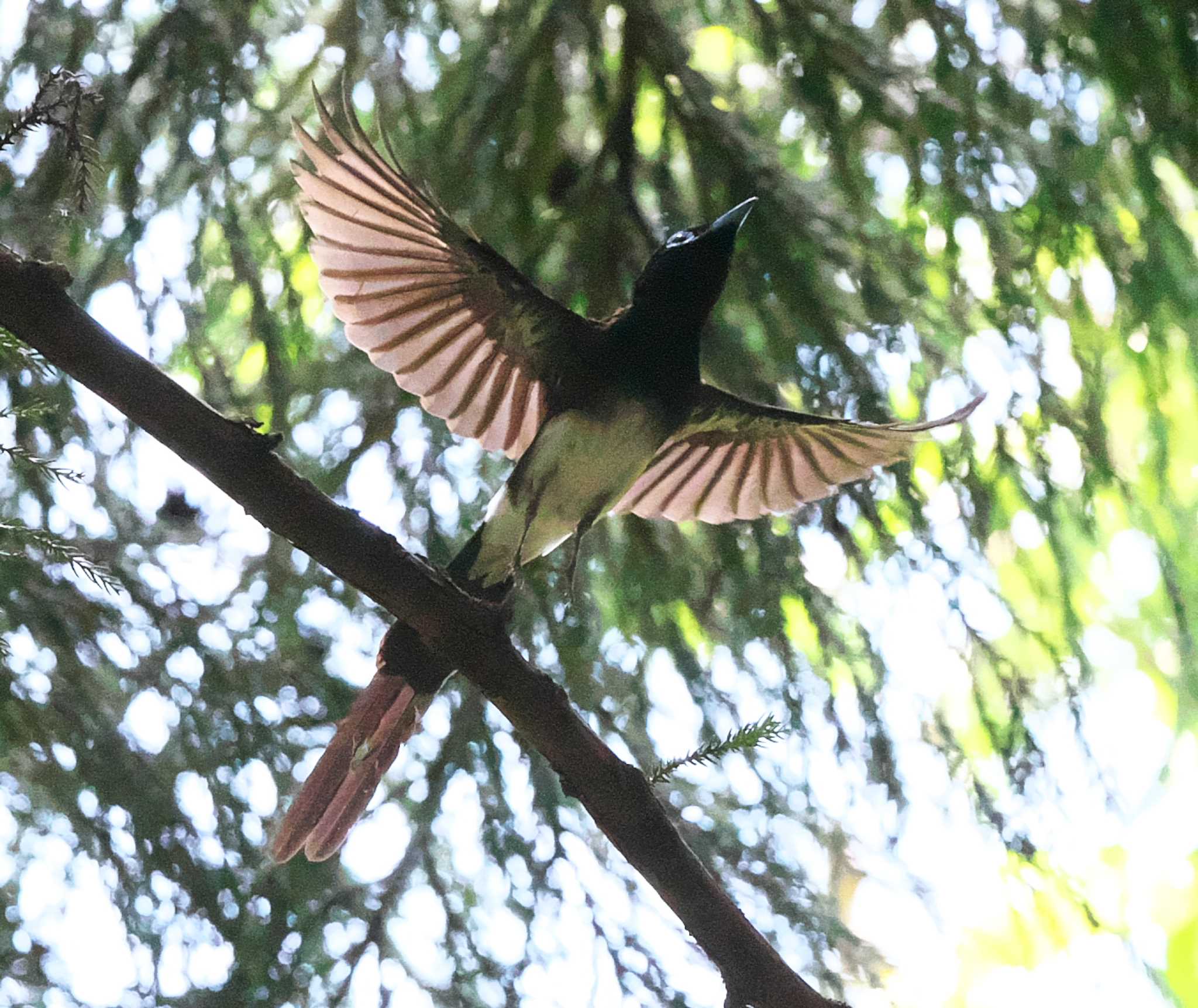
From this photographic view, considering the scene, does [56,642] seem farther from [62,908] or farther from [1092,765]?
[1092,765]

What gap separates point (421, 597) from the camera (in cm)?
138

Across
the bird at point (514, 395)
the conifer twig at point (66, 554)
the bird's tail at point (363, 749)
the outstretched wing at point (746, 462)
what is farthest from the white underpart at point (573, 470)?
the conifer twig at point (66, 554)

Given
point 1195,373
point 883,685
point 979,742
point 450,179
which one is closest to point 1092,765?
point 979,742

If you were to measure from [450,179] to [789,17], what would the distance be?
2.08 feet

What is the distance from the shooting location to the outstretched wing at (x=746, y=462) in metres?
1.99

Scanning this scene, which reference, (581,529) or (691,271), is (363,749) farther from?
(691,271)

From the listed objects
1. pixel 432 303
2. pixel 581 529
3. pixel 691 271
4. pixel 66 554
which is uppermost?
pixel 691 271

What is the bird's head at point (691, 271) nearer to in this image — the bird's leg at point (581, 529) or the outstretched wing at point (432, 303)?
the outstretched wing at point (432, 303)

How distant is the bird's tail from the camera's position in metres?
1.67

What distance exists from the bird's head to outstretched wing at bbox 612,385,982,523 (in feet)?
0.59

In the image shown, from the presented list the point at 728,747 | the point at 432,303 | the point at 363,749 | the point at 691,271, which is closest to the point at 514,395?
the point at 432,303

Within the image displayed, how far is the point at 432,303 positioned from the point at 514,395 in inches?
8.5

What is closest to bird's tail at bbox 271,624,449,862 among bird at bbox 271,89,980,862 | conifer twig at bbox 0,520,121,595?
bird at bbox 271,89,980,862

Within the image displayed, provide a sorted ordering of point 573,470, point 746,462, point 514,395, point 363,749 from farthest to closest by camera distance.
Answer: point 746,462, point 514,395, point 573,470, point 363,749
